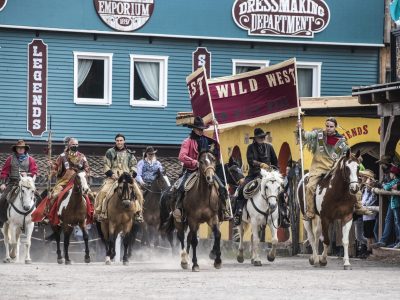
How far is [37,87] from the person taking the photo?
4412cm

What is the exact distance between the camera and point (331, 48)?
47.7 m

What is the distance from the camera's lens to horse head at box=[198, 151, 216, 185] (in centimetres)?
2377

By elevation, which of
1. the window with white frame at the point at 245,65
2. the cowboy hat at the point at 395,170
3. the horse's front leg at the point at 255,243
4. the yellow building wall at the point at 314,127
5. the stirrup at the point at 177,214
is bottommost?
the horse's front leg at the point at 255,243

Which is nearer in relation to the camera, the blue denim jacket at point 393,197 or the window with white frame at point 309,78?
the blue denim jacket at point 393,197

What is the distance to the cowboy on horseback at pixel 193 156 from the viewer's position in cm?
2464

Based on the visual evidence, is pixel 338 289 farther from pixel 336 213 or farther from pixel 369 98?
pixel 369 98

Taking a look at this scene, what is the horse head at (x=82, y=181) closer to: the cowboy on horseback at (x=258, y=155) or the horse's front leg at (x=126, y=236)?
the horse's front leg at (x=126, y=236)

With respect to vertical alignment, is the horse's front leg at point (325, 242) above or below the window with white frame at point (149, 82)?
below

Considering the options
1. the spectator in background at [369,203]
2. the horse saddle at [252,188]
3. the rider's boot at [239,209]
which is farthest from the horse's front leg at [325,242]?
the spectator in background at [369,203]

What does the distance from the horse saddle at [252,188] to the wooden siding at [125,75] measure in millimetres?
18235

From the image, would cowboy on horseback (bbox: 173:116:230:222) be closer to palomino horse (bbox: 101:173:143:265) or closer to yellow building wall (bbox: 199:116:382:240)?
palomino horse (bbox: 101:173:143:265)

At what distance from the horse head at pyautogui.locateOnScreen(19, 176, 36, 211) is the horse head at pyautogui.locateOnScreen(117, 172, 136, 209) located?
2736mm

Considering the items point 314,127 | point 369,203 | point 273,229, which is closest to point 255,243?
point 273,229

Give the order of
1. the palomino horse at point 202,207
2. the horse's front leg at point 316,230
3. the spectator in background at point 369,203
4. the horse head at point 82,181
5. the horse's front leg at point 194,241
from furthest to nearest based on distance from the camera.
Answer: the spectator in background at point 369,203 < the horse head at point 82,181 < the horse's front leg at point 316,230 < the palomino horse at point 202,207 < the horse's front leg at point 194,241
